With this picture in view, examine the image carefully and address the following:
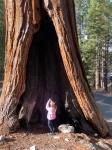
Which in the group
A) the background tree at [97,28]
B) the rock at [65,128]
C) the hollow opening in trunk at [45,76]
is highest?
the background tree at [97,28]

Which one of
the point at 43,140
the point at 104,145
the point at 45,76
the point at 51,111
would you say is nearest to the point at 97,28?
the point at 45,76

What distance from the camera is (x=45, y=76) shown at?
8508mm

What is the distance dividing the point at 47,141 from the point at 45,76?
92.8 inches

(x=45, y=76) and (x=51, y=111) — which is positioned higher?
(x=45, y=76)

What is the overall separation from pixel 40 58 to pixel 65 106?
169 cm

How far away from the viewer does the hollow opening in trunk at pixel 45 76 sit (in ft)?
26.7

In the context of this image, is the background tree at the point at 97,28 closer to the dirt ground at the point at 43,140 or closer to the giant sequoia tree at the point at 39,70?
the giant sequoia tree at the point at 39,70

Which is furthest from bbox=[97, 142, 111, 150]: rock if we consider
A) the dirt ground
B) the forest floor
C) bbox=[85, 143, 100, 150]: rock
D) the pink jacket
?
the pink jacket

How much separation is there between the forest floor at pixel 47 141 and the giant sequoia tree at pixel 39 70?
35 centimetres

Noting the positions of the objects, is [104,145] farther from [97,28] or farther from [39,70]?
[97,28]

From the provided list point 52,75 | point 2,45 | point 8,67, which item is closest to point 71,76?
point 52,75

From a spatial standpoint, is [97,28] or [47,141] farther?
[97,28]

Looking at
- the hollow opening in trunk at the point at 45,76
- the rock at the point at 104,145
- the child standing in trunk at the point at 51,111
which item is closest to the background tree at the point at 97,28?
the hollow opening in trunk at the point at 45,76

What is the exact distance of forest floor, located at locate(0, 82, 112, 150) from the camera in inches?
251
